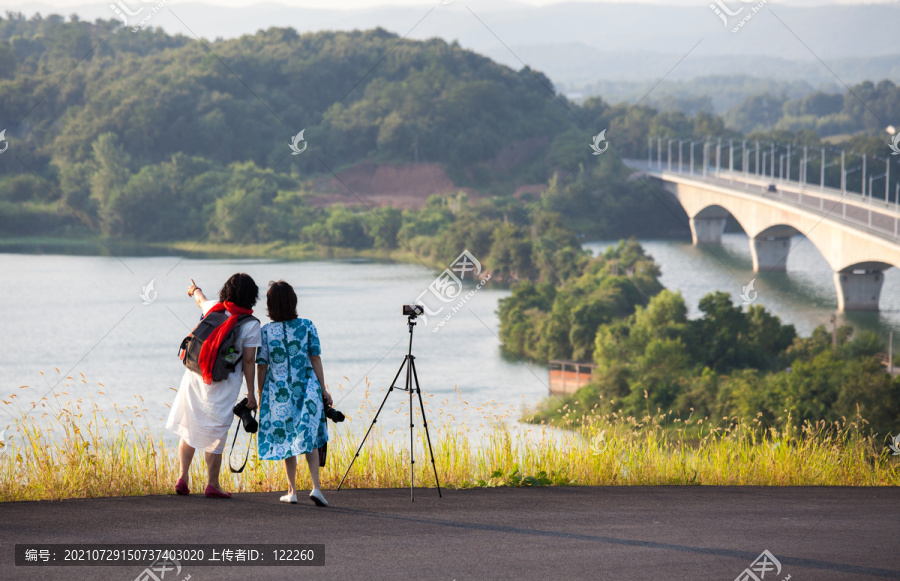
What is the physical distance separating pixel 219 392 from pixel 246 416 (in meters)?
0.24

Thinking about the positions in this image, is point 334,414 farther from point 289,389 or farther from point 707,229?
point 707,229

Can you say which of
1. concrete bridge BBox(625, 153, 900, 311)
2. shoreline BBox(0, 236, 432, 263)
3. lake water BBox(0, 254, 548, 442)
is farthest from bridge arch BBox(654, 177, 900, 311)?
shoreline BBox(0, 236, 432, 263)

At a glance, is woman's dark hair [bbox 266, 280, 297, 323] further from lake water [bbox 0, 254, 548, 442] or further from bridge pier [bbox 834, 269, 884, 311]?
bridge pier [bbox 834, 269, 884, 311]

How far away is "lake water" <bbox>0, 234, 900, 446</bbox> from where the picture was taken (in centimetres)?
3172

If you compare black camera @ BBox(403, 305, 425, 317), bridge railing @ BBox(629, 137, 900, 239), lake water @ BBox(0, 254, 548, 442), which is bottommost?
lake water @ BBox(0, 254, 548, 442)

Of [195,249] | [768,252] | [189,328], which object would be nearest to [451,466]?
[189,328]

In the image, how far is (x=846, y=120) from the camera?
116750 mm

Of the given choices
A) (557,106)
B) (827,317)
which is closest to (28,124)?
(557,106)

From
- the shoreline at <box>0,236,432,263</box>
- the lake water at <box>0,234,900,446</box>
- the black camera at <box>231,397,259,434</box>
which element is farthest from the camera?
the shoreline at <box>0,236,432,263</box>

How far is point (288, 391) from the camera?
191 inches

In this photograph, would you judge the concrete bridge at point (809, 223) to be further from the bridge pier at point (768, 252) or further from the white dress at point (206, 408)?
the white dress at point (206, 408)

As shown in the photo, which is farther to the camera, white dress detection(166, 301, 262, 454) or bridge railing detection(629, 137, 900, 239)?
bridge railing detection(629, 137, 900, 239)

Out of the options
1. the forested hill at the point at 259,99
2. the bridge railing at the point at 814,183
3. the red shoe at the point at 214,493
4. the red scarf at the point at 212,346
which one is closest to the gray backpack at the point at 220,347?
the red scarf at the point at 212,346

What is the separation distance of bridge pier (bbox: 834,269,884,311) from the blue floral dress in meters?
43.3
